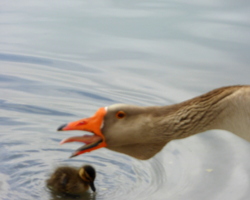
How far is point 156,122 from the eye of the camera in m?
2.71

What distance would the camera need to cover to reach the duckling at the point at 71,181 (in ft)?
10.1

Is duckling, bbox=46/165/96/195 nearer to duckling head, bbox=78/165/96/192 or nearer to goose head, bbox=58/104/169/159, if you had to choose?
duckling head, bbox=78/165/96/192

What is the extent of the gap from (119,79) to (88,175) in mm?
1702

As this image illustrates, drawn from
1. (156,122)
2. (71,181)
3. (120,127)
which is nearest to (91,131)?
(120,127)

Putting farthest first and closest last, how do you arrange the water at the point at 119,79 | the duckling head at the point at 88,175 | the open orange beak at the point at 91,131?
the water at the point at 119,79 < the duckling head at the point at 88,175 < the open orange beak at the point at 91,131

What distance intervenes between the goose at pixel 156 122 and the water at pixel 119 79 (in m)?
0.37

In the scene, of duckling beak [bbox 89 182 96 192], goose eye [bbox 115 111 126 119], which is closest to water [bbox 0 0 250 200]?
duckling beak [bbox 89 182 96 192]

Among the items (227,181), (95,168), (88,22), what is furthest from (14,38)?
(227,181)

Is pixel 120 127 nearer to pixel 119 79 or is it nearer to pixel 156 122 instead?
pixel 156 122

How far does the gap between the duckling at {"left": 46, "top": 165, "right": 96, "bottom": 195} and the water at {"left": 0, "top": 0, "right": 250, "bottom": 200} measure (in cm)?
8

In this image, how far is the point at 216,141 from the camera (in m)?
3.68

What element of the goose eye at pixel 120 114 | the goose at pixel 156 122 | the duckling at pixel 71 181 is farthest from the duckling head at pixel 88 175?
the goose eye at pixel 120 114

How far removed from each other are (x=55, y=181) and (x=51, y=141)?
1.77 ft

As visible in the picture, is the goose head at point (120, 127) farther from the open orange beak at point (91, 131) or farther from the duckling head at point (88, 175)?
the duckling head at point (88, 175)
